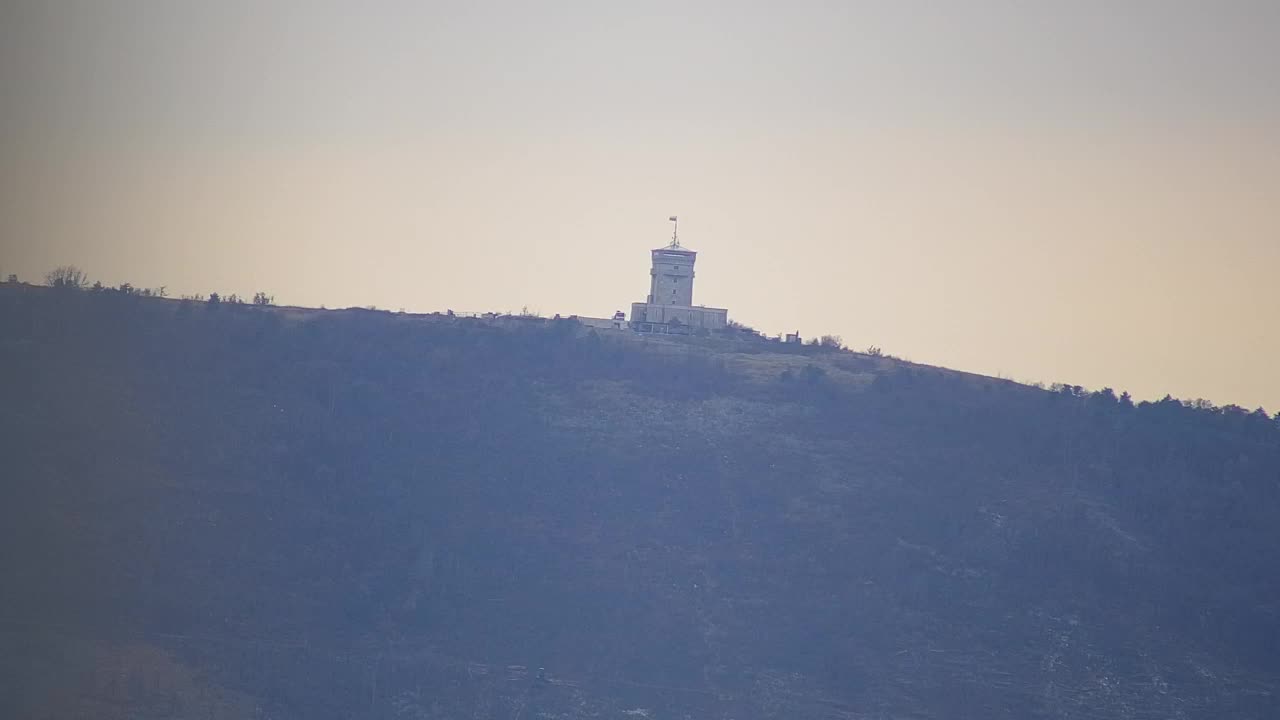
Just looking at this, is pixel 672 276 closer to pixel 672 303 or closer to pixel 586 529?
pixel 672 303

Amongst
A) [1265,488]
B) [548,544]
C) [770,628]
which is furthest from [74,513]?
[1265,488]

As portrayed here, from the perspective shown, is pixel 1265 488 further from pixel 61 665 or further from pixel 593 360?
pixel 61 665

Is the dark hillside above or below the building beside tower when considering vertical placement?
below

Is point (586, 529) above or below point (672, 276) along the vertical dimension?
below

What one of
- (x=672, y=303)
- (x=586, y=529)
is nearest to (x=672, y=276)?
(x=672, y=303)

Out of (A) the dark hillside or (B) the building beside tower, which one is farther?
(B) the building beside tower
